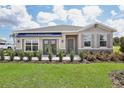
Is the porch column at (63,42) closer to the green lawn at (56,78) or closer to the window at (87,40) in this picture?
the window at (87,40)

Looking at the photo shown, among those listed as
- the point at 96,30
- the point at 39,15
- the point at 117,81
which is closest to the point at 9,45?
the point at 39,15

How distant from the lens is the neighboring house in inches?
961

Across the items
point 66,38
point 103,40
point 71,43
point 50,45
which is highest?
point 66,38

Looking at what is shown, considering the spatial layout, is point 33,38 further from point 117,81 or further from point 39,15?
point 117,81

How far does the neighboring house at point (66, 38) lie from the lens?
24.4 metres

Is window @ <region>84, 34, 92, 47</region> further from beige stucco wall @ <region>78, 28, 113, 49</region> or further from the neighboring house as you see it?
beige stucco wall @ <region>78, 28, 113, 49</region>

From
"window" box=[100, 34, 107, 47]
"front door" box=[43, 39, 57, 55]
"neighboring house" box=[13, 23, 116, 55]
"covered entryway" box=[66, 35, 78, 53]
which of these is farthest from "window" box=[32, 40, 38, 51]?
"window" box=[100, 34, 107, 47]

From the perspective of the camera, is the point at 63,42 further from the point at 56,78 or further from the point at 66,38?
the point at 56,78

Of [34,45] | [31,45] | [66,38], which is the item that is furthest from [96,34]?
[31,45]

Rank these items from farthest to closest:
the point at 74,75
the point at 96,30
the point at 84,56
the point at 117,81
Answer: the point at 96,30
the point at 84,56
the point at 74,75
the point at 117,81

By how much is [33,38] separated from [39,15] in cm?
1280

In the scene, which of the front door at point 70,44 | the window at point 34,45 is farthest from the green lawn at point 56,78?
the front door at point 70,44

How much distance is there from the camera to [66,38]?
2598 cm

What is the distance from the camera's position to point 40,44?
2566 centimetres
